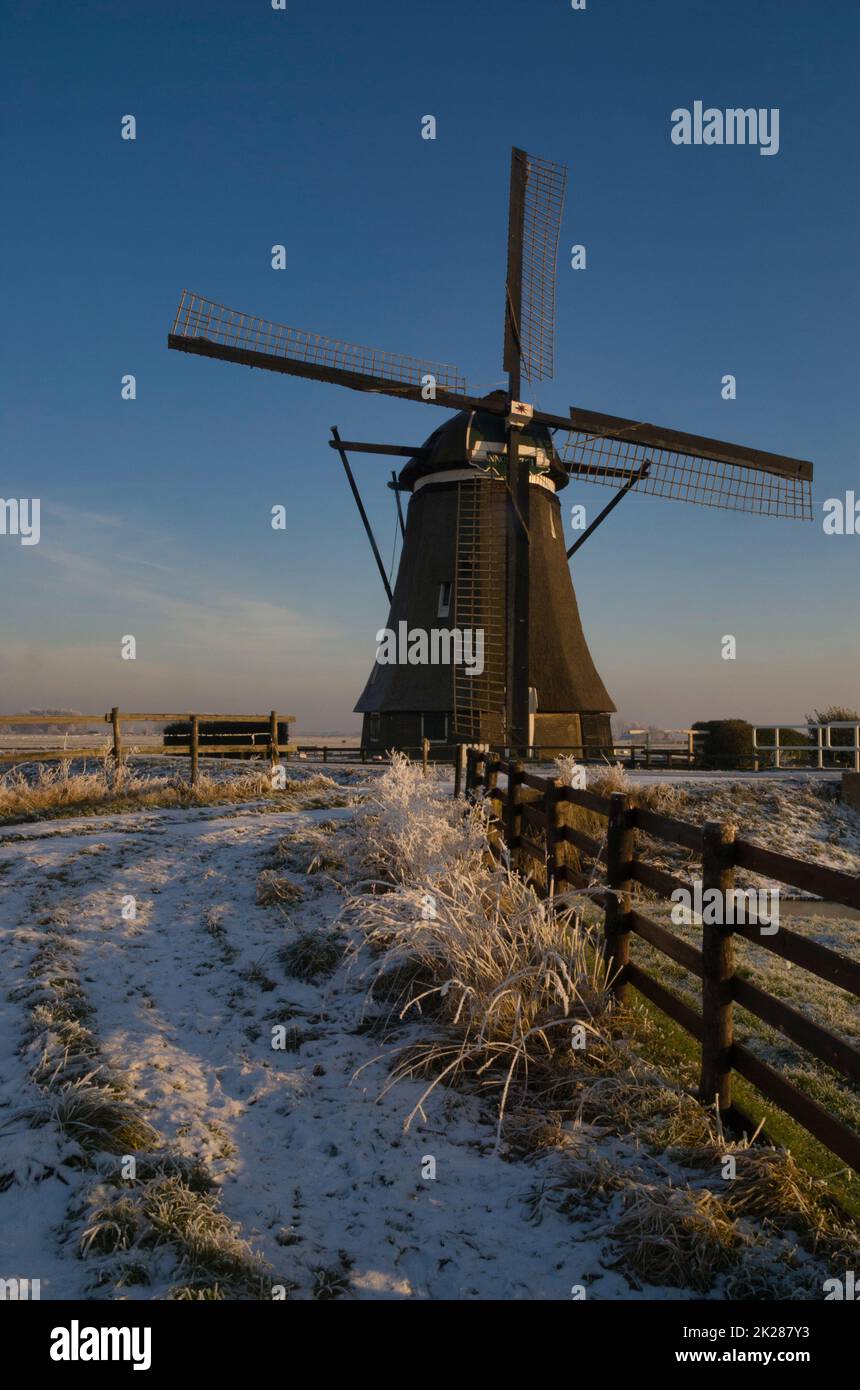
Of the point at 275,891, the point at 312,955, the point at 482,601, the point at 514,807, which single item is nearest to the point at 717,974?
the point at 312,955

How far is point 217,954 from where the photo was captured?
23.9 ft

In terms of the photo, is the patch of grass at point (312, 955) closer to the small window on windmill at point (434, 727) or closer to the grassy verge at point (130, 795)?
the grassy verge at point (130, 795)

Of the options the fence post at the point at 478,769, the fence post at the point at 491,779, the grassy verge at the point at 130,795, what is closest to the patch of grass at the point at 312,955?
the fence post at the point at 491,779

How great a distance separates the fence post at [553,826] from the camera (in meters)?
7.21

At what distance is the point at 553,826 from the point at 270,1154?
11.9ft

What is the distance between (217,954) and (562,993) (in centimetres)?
346

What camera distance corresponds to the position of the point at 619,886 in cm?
600

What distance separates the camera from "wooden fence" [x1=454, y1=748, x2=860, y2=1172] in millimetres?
3678

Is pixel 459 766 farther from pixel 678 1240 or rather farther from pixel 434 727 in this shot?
pixel 678 1240

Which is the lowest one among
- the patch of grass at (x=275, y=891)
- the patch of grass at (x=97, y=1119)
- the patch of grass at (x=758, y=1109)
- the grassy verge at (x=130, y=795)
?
the patch of grass at (x=758, y=1109)

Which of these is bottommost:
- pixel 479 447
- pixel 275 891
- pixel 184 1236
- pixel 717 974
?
pixel 184 1236

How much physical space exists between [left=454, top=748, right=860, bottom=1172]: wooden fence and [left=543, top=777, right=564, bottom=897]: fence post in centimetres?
1

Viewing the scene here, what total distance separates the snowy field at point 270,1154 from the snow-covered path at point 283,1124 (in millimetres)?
13
